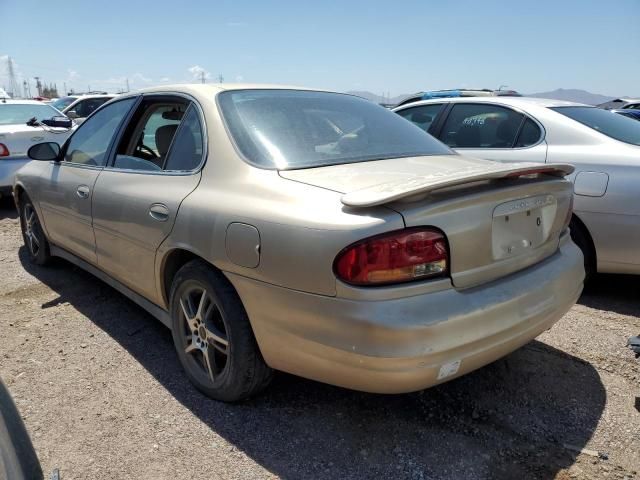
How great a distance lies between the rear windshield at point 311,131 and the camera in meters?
2.46

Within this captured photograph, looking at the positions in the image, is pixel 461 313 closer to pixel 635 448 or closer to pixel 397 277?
pixel 397 277

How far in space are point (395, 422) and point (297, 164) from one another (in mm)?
1286

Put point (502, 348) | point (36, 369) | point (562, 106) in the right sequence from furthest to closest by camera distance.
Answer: point (562, 106) → point (36, 369) → point (502, 348)

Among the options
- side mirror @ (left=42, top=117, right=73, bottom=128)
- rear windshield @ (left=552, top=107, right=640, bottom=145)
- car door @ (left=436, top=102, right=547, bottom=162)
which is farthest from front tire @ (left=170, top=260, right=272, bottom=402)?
side mirror @ (left=42, top=117, right=73, bottom=128)

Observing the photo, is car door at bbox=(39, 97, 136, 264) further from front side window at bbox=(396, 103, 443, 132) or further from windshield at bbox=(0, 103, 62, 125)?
windshield at bbox=(0, 103, 62, 125)

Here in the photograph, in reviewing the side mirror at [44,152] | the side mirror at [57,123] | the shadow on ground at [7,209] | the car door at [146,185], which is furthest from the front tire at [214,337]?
the side mirror at [57,123]

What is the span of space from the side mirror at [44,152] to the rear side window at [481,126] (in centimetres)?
336

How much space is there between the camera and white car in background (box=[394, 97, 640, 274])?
11.6 feet

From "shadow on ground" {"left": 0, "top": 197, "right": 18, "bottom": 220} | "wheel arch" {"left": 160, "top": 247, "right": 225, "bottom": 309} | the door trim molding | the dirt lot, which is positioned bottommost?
"shadow on ground" {"left": 0, "top": 197, "right": 18, "bottom": 220}

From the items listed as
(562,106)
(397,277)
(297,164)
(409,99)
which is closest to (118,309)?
(297,164)

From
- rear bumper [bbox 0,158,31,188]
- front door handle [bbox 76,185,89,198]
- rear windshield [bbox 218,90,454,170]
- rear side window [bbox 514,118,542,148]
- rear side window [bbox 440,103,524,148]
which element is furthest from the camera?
rear bumper [bbox 0,158,31,188]

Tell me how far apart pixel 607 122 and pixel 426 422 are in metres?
3.15

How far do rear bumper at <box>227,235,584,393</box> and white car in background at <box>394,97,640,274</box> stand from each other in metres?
1.65

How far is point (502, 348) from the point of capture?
2137 mm
